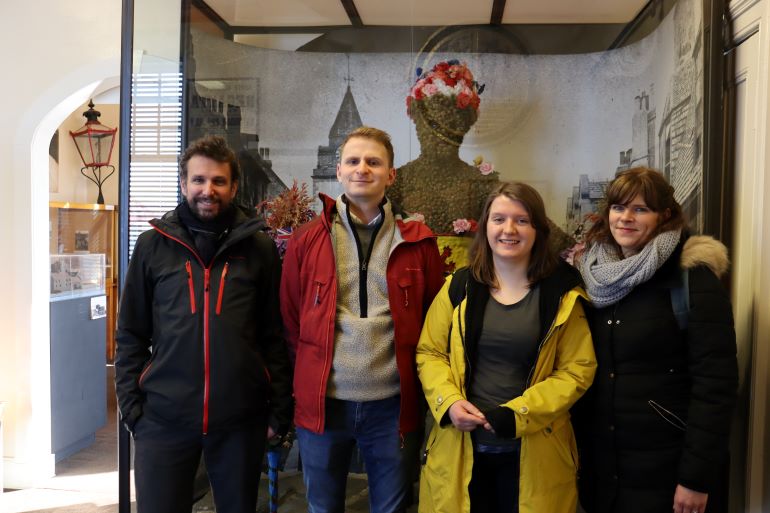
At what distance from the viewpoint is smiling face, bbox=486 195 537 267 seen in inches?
59.8

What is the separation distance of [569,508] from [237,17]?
247cm

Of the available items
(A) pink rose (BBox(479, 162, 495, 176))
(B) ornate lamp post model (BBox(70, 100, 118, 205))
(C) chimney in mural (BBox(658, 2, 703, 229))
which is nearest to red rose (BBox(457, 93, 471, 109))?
(A) pink rose (BBox(479, 162, 495, 176))

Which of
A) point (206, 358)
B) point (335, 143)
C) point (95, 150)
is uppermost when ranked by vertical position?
point (95, 150)

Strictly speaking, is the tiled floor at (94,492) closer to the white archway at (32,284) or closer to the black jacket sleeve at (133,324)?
the white archway at (32,284)

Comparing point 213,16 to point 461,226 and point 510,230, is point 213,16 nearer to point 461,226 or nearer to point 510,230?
point 461,226

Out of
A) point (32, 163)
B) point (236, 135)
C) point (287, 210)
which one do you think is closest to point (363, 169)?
point (287, 210)

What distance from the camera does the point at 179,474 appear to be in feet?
5.40

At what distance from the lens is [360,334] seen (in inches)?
64.2

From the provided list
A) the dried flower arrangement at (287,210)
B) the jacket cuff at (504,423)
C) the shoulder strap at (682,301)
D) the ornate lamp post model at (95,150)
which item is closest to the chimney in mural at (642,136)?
the shoulder strap at (682,301)

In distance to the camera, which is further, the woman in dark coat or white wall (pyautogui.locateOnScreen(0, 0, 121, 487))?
white wall (pyautogui.locateOnScreen(0, 0, 121, 487))

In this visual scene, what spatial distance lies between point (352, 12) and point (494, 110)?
798 mm

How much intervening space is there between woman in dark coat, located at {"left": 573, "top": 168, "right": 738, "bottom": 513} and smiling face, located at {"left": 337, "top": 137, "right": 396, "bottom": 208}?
62cm

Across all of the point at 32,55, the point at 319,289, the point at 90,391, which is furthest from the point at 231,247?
the point at 90,391

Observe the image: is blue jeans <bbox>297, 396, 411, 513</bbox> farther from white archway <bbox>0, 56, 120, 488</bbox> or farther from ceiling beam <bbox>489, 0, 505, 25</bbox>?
white archway <bbox>0, 56, 120, 488</bbox>
